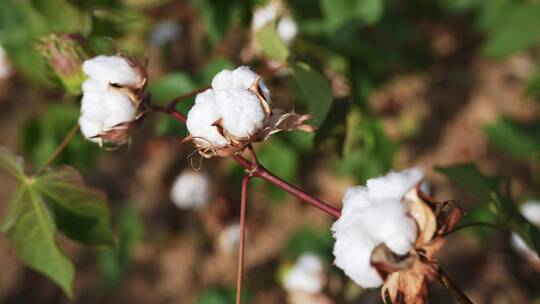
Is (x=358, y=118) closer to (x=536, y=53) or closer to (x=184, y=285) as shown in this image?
(x=184, y=285)

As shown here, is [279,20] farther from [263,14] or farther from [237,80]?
[237,80]

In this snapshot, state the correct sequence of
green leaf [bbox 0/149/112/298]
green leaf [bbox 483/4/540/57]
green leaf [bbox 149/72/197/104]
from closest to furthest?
1. green leaf [bbox 0/149/112/298]
2. green leaf [bbox 149/72/197/104]
3. green leaf [bbox 483/4/540/57]

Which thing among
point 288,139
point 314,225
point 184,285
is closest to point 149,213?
point 184,285

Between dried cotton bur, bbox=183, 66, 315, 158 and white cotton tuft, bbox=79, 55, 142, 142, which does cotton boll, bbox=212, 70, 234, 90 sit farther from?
white cotton tuft, bbox=79, 55, 142, 142

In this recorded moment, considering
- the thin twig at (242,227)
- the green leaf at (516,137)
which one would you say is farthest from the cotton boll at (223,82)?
the green leaf at (516,137)

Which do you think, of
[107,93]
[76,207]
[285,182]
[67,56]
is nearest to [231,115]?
[285,182]

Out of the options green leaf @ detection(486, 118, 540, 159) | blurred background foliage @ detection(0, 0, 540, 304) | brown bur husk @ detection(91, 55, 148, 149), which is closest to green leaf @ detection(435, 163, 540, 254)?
blurred background foliage @ detection(0, 0, 540, 304)

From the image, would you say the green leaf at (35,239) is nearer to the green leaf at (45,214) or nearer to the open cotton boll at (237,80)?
the green leaf at (45,214)
